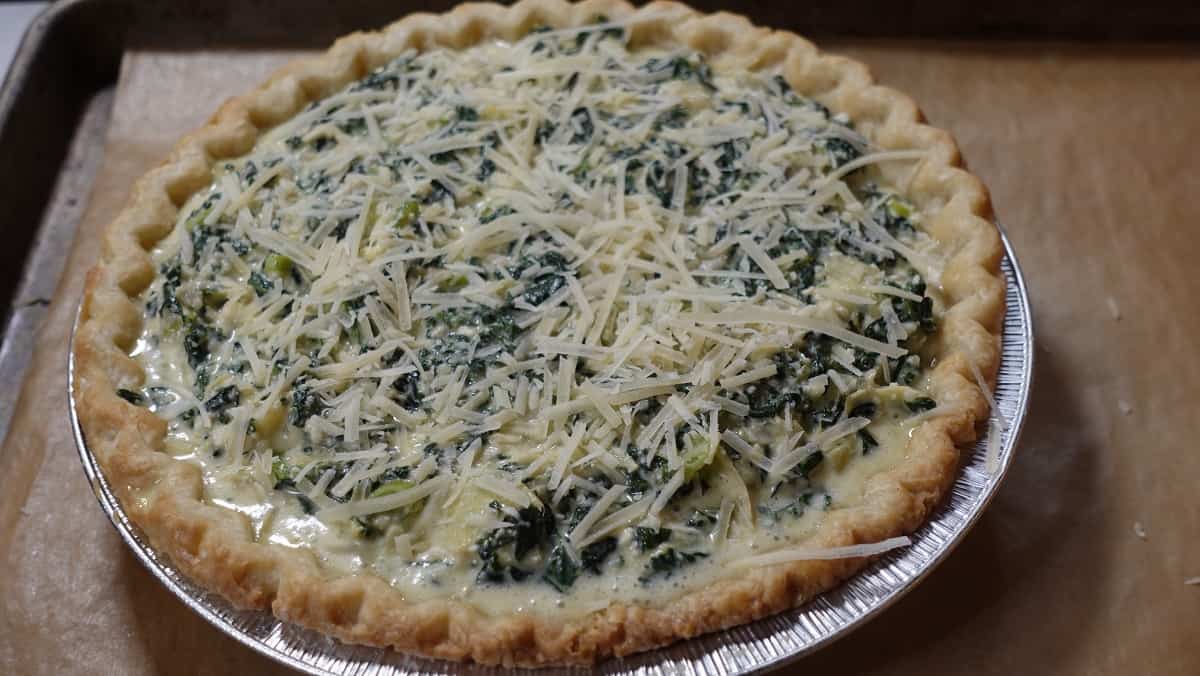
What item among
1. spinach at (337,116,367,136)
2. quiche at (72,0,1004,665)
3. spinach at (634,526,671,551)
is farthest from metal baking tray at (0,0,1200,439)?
spinach at (634,526,671,551)

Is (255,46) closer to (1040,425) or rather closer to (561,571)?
(561,571)

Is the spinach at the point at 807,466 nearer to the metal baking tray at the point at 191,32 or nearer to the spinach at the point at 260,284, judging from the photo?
the spinach at the point at 260,284

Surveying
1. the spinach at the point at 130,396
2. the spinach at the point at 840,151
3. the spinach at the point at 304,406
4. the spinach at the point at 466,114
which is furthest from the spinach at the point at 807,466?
the spinach at the point at 130,396

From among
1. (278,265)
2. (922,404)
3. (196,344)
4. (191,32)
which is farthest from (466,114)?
(191,32)

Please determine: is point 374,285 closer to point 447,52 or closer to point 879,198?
point 447,52

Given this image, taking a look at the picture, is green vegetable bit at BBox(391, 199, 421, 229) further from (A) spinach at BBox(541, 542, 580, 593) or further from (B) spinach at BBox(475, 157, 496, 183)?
(A) spinach at BBox(541, 542, 580, 593)

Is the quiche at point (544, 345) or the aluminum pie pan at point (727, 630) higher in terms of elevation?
the quiche at point (544, 345)

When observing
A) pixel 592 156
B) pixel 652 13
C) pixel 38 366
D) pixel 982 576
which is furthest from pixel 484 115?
pixel 982 576
